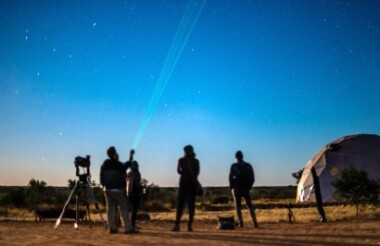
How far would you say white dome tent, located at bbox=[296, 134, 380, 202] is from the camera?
3606cm

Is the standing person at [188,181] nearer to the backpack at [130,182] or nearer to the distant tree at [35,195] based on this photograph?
the backpack at [130,182]

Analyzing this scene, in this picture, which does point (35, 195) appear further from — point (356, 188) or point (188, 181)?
point (188, 181)

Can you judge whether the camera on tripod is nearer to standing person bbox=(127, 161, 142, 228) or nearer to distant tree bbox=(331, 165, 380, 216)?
standing person bbox=(127, 161, 142, 228)

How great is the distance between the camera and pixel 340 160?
37344mm

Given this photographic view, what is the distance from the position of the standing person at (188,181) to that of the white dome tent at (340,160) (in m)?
26.1

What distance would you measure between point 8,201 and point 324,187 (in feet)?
72.2

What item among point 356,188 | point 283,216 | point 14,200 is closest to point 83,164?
point 283,216

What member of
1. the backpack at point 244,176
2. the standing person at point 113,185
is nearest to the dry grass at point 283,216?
the backpack at point 244,176

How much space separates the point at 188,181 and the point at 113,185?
1644 millimetres

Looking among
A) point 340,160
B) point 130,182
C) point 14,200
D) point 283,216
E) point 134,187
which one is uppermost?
point 340,160

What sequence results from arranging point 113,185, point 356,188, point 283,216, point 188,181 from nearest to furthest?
point 113,185 → point 188,181 → point 283,216 → point 356,188

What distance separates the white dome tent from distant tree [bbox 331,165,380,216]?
38.5 ft

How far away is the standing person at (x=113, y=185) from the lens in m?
10.2

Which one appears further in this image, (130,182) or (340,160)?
(340,160)
